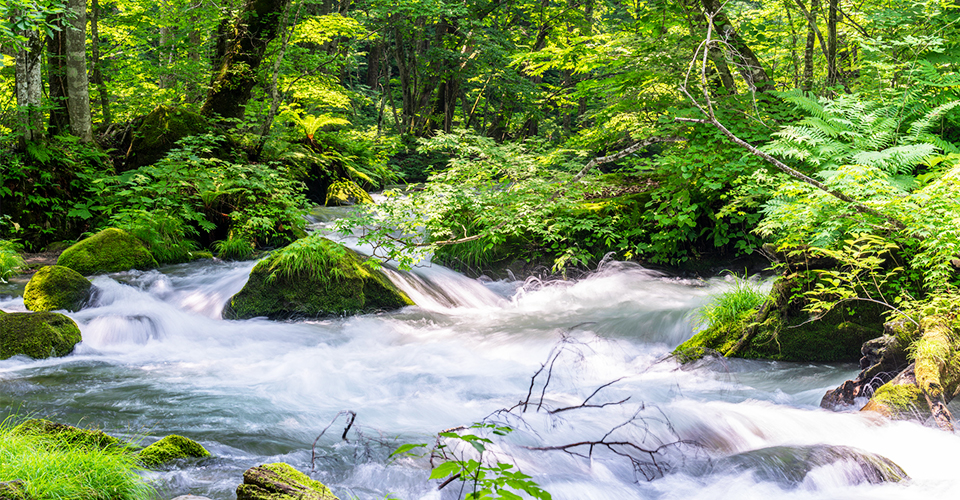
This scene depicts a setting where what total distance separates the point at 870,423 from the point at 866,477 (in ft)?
1.86

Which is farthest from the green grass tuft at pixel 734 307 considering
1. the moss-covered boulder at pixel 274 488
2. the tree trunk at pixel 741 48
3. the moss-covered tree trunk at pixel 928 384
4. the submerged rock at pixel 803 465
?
the moss-covered boulder at pixel 274 488

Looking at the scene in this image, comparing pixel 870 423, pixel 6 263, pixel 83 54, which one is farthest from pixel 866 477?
pixel 83 54

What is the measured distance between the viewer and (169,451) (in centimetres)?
301

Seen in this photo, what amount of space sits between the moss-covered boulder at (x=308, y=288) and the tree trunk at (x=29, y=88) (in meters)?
5.02

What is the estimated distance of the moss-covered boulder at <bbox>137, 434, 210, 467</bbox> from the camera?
9.52ft

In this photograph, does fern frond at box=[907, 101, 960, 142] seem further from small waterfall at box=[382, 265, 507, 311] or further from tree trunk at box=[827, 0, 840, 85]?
small waterfall at box=[382, 265, 507, 311]

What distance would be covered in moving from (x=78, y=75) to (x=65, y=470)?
9.43 meters

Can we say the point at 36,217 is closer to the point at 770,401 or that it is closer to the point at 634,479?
the point at 634,479

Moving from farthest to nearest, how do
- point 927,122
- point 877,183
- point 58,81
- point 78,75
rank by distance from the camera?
point 58,81, point 78,75, point 927,122, point 877,183

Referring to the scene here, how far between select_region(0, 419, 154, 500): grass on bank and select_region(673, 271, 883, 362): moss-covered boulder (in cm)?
434

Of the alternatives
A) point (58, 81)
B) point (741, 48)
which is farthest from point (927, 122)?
point (58, 81)

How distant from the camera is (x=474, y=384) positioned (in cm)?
486

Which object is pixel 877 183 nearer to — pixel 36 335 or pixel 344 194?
pixel 36 335

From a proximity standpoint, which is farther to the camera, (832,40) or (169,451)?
(832,40)
